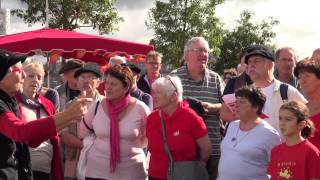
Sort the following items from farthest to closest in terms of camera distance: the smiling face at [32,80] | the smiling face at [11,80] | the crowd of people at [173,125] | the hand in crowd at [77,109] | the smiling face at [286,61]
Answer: the smiling face at [286,61]
the smiling face at [32,80]
the crowd of people at [173,125]
the smiling face at [11,80]
the hand in crowd at [77,109]

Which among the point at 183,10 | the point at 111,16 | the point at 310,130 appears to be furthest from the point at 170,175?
the point at 183,10

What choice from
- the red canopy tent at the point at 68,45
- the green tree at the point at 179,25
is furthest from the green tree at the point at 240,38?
the red canopy tent at the point at 68,45

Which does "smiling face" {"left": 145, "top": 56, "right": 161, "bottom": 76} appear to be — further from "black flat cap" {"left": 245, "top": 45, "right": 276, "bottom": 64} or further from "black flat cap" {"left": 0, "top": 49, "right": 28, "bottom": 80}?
"black flat cap" {"left": 0, "top": 49, "right": 28, "bottom": 80}

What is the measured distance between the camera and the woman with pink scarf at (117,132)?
523 centimetres

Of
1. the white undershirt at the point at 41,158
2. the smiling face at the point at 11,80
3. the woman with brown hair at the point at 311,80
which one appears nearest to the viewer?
the smiling face at the point at 11,80

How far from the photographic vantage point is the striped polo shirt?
574cm

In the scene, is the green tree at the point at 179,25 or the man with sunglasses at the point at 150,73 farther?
the green tree at the point at 179,25

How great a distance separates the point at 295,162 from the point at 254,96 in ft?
2.60

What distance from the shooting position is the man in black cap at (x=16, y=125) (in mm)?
3842

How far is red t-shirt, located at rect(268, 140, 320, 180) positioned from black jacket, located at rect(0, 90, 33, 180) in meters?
1.97

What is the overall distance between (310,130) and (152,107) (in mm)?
2370

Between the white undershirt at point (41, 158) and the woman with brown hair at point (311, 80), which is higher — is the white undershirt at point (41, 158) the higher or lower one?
the lower one

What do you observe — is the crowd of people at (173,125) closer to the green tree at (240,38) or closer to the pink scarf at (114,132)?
the pink scarf at (114,132)

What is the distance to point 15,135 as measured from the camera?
384 cm
